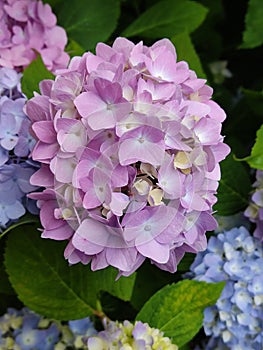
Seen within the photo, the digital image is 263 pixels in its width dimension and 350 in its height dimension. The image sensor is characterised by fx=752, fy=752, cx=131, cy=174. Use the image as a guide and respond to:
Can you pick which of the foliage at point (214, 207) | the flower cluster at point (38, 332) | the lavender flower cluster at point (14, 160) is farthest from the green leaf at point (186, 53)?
the flower cluster at point (38, 332)

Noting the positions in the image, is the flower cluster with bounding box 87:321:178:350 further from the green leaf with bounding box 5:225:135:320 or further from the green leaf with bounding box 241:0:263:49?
the green leaf with bounding box 241:0:263:49

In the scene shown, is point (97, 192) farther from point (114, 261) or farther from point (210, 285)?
point (210, 285)

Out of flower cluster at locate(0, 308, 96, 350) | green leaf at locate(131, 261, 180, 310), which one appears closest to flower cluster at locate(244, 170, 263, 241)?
green leaf at locate(131, 261, 180, 310)

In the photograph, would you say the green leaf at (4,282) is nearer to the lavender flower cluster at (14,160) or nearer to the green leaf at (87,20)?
the lavender flower cluster at (14,160)

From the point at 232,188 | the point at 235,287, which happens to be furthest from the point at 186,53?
the point at 235,287

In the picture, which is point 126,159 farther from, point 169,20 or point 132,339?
point 169,20

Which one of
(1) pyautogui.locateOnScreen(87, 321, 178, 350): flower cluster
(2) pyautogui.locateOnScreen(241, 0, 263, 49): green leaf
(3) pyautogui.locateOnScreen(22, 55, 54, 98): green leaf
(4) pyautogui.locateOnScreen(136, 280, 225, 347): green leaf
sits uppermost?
(3) pyautogui.locateOnScreen(22, 55, 54, 98): green leaf
